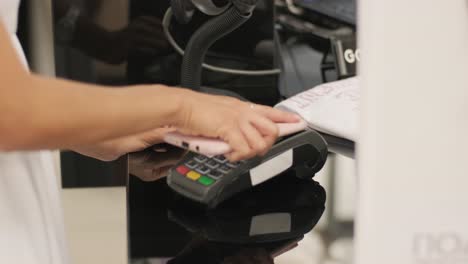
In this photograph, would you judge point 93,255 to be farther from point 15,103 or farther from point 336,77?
point 336,77

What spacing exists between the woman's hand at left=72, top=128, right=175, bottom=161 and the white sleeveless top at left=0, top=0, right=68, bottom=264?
143 mm

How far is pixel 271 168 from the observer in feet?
3.44

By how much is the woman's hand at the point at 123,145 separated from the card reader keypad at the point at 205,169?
0.17 feet

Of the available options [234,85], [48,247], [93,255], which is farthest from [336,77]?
[48,247]

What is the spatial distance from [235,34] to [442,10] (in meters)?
0.85

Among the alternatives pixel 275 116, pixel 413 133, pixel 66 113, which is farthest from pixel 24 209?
pixel 413 133

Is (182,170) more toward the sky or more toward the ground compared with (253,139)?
more toward the ground

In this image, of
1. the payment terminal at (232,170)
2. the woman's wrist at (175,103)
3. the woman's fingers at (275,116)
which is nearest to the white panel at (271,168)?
the payment terminal at (232,170)

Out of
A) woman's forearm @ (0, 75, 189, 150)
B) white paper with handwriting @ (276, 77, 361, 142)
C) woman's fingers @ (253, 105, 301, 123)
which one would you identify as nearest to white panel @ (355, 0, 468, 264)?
woman's forearm @ (0, 75, 189, 150)

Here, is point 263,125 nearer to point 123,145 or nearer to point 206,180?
point 206,180

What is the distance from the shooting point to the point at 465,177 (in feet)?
1.94

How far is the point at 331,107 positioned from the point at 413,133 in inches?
25.9

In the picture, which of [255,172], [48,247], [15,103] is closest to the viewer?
[15,103]

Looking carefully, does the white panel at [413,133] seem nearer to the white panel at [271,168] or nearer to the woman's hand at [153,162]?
the white panel at [271,168]
